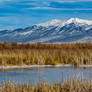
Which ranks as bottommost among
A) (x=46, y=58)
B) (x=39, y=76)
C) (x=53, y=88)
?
(x=46, y=58)

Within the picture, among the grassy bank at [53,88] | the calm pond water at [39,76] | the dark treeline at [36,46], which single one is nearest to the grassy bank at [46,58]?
the dark treeline at [36,46]

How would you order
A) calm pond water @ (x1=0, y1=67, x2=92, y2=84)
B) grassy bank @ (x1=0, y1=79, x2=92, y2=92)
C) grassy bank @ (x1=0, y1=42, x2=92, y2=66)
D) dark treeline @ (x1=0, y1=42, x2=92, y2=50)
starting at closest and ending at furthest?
1. grassy bank @ (x1=0, y1=79, x2=92, y2=92)
2. calm pond water @ (x1=0, y1=67, x2=92, y2=84)
3. grassy bank @ (x1=0, y1=42, x2=92, y2=66)
4. dark treeline @ (x1=0, y1=42, x2=92, y2=50)

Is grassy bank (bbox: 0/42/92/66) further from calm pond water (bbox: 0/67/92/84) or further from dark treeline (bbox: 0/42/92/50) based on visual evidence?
calm pond water (bbox: 0/67/92/84)

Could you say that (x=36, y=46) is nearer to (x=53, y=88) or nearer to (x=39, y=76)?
(x=39, y=76)

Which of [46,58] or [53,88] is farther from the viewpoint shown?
[46,58]

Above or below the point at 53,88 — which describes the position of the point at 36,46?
above

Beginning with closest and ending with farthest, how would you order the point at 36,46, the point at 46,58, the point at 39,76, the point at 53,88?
1. the point at 53,88
2. the point at 39,76
3. the point at 46,58
4. the point at 36,46

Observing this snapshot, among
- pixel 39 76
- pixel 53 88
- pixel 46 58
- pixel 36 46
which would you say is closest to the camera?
pixel 53 88

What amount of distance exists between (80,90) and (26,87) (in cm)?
167

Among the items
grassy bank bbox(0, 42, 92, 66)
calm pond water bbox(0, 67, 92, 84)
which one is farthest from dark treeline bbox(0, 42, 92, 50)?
calm pond water bbox(0, 67, 92, 84)

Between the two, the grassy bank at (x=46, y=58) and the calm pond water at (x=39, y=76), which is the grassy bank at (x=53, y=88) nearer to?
the calm pond water at (x=39, y=76)

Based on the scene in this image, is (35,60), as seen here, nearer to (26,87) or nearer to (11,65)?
(11,65)

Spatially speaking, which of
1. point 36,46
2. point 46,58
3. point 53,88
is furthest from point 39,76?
point 36,46

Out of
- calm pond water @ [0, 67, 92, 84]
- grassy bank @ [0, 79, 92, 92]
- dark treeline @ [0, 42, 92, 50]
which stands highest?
dark treeline @ [0, 42, 92, 50]
